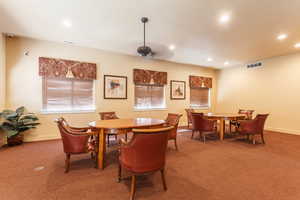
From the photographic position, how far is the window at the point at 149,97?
20.0ft

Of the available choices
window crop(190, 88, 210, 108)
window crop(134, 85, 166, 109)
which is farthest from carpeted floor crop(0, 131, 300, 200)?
window crop(190, 88, 210, 108)

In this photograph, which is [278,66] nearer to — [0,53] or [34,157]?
[34,157]

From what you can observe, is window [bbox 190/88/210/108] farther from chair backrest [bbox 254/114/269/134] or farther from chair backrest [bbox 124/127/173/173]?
chair backrest [bbox 124/127/173/173]

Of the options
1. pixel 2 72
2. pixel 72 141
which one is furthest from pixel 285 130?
pixel 2 72

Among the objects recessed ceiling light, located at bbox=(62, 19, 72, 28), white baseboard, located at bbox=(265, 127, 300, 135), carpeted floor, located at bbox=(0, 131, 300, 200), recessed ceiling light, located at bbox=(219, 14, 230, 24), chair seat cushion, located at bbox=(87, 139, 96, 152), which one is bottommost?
carpeted floor, located at bbox=(0, 131, 300, 200)

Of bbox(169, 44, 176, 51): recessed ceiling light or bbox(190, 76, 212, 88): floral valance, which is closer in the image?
bbox(169, 44, 176, 51): recessed ceiling light

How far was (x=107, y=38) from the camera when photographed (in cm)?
424

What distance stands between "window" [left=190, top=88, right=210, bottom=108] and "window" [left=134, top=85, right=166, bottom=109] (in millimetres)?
1727

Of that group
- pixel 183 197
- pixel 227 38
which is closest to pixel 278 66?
pixel 227 38

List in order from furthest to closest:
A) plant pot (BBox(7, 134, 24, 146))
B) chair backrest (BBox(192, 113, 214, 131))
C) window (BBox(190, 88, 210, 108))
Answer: window (BBox(190, 88, 210, 108)), chair backrest (BBox(192, 113, 214, 131)), plant pot (BBox(7, 134, 24, 146))

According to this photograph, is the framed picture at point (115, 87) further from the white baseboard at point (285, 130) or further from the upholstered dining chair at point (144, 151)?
the white baseboard at point (285, 130)

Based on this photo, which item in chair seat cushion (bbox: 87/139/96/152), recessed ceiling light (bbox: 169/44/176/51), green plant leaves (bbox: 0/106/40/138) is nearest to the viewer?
chair seat cushion (bbox: 87/139/96/152)

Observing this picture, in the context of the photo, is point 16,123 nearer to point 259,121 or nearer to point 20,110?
point 20,110

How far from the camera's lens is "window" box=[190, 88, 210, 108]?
7.50 meters
